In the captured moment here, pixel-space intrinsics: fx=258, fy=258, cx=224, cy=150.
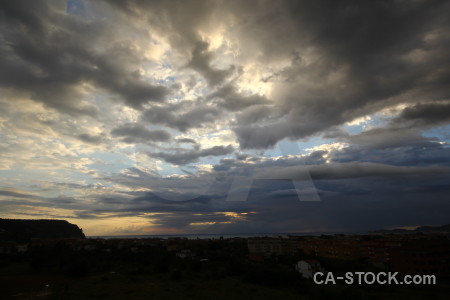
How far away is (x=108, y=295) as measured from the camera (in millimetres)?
23078

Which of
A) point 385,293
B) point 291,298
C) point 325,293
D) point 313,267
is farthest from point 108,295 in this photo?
point 385,293

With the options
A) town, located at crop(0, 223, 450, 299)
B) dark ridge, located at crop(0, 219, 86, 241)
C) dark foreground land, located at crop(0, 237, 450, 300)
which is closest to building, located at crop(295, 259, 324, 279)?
town, located at crop(0, 223, 450, 299)

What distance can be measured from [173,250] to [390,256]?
4908 cm

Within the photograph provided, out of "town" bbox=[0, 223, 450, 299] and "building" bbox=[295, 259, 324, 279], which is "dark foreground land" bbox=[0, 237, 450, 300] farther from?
"building" bbox=[295, 259, 324, 279]

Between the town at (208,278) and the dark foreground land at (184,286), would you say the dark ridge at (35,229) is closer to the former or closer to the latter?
the town at (208,278)

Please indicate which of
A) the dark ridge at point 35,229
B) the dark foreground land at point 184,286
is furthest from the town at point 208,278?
the dark ridge at point 35,229

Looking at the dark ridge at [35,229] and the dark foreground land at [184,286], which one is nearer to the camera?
the dark foreground land at [184,286]

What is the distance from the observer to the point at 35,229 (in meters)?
135

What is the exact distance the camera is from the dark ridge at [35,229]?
10488 cm

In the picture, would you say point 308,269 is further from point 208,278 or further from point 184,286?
point 184,286

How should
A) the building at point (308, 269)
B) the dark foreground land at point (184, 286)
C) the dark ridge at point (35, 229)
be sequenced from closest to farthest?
the dark foreground land at point (184, 286), the building at point (308, 269), the dark ridge at point (35, 229)

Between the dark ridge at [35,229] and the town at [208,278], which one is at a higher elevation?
the dark ridge at [35,229]

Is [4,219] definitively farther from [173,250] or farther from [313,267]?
[313,267]

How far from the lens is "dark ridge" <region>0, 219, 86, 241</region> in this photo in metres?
105
